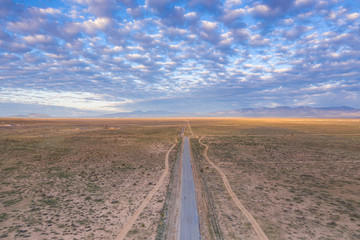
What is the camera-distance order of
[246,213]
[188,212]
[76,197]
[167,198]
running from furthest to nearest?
[76,197] < [167,198] < [246,213] < [188,212]

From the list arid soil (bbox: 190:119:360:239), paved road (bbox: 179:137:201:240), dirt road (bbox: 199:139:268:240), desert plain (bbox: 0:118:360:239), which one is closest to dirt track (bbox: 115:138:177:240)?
desert plain (bbox: 0:118:360:239)

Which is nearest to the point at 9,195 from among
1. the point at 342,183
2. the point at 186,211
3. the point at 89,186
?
the point at 89,186

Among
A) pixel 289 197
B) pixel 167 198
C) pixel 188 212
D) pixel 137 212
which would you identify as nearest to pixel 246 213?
pixel 188 212

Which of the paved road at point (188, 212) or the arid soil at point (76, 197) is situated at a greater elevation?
the paved road at point (188, 212)

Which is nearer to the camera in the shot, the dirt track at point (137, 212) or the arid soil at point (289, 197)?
the dirt track at point (137, 212)

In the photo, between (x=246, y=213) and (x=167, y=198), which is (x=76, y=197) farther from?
(x=246, y=213)

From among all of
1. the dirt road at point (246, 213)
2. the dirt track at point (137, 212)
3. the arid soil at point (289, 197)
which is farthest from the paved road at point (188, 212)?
the dirt road at point (246, 213)

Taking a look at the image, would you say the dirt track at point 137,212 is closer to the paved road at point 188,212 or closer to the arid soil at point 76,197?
the arid soil at point 76,197

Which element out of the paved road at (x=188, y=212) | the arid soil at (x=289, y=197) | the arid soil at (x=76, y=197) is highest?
the paved road at (x=188, y=212)

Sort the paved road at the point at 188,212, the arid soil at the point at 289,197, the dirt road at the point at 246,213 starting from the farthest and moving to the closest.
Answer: the arid soil at the point at 289,197 < the dirt road at the point at 246,213 < the paved road at the point at 188,212

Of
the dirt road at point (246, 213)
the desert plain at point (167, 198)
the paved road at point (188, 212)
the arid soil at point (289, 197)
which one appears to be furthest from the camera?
the arid soil at point (289, 197)

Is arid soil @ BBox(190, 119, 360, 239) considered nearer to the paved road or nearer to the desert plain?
the desert plain
